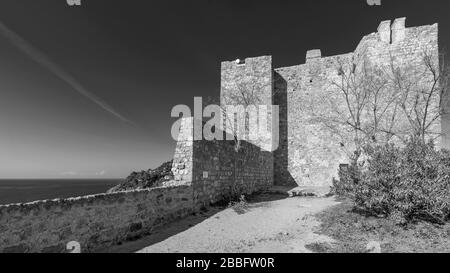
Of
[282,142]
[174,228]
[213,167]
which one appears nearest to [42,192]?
[282,142]

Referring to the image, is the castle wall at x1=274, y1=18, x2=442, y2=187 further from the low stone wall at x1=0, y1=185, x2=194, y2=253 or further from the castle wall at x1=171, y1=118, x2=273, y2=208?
the low stone wall at x1=0, y1=185, x2=194, y2=253

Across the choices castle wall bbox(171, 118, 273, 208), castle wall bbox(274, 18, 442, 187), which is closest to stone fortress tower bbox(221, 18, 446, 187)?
castle wall bbox(274, 18, 442, 187)

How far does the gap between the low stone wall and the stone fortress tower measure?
10118 mm

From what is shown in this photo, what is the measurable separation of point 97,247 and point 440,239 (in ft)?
21.1

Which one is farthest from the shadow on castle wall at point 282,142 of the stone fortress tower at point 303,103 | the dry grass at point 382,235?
the dry grass at point 382,235

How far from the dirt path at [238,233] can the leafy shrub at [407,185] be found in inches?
59.5

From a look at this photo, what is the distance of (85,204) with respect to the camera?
14.0 ft

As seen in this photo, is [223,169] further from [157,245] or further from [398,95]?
[398,95]

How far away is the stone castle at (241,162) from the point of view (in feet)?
12.5

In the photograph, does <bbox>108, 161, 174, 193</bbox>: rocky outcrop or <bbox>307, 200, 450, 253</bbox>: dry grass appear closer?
<bbox>307, 200, 450, 253</bbox>: dry grass

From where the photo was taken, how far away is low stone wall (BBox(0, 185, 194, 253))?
3.35 meters

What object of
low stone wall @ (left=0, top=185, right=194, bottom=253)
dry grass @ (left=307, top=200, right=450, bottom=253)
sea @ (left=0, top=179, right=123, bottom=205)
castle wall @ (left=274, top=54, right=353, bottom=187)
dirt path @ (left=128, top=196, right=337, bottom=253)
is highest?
castle wall @ (left=274, top=54, right=353, bottom=187)
